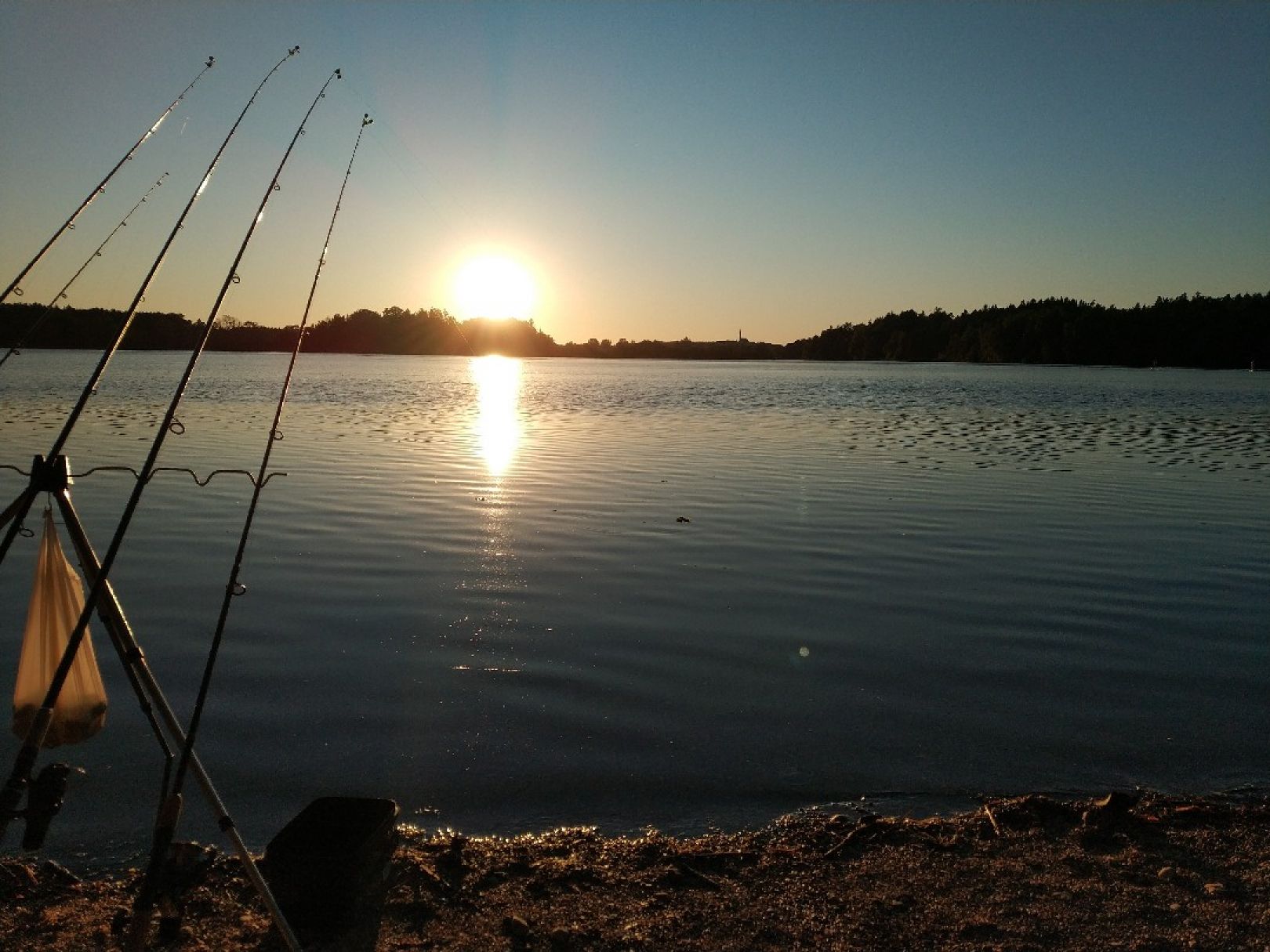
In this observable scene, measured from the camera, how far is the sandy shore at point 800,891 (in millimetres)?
4176

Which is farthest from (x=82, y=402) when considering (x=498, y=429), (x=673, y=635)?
(x=498, y=429)

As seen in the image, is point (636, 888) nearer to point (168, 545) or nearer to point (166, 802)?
point (166, 802)

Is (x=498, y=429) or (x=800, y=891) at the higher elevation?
(x=498, y=429)

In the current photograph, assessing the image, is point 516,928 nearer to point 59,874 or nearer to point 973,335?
point 59,874

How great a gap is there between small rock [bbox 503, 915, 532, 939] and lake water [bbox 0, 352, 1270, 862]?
3.59 feet

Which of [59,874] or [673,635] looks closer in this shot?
[59,874]

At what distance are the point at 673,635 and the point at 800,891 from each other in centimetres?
440

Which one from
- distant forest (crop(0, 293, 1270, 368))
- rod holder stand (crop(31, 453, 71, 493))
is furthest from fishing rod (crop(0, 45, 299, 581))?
distant forest (crop(0, 293, 1270, 368))

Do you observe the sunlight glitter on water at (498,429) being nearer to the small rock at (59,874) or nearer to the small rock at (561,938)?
the small rock at (59,874)

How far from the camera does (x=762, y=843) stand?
203 inches

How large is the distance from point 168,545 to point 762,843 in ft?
32.4

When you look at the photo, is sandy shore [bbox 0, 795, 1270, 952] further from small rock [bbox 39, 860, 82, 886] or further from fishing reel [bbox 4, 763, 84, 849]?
fishing reel [bbox 4, 763, 84, 849]

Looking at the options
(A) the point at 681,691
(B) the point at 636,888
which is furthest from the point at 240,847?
(A) the point at 681,691

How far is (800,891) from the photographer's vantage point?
15.2 feet
